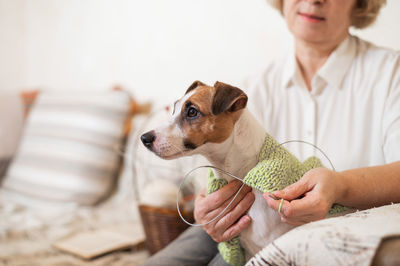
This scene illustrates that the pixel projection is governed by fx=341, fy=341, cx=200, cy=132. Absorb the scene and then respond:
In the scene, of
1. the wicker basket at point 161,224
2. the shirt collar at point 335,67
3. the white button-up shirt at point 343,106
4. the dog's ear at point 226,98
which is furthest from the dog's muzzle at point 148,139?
the wicker basket at point 161,224

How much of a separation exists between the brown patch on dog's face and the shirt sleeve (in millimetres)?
417

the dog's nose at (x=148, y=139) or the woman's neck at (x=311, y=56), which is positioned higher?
the woman's neck at (x=311, y=56)

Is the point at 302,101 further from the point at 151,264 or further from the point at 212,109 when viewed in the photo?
the point at 151,264

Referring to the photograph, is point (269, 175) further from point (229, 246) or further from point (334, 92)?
point (334, 92)

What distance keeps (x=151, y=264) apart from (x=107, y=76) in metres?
Answer: 1.58

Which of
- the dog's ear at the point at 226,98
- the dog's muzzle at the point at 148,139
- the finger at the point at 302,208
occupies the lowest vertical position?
the finger at the point at 302,208

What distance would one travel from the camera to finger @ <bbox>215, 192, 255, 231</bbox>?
662 millimetres

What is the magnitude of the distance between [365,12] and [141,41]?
51.0 inches

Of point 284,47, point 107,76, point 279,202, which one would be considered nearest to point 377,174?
point 279,202

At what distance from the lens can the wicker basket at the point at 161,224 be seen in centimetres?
120

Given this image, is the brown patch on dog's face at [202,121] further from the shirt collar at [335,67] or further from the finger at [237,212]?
the shirt collar at [335,67]

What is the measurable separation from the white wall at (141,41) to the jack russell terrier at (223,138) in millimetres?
97

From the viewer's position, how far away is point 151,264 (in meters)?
0.84

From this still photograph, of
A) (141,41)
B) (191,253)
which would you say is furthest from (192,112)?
(141,41)
